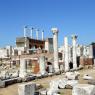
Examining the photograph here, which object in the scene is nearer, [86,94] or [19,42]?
[86,94]

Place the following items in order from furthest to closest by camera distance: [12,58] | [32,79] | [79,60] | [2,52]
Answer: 1. [2,52]
2. [12,58]
3. [79,60]
4. [32,79]

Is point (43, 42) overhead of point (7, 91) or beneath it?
overhead

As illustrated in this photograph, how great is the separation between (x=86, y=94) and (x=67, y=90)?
4751mm

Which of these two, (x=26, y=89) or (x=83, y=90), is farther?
(x=26, y=89)

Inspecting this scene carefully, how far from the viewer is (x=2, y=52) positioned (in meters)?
52.7

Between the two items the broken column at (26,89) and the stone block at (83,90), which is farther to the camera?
the broken column at (26,89)

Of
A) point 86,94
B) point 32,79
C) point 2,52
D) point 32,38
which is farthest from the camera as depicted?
point 32,38

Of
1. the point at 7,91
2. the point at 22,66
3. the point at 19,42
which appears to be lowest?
the point at 7,91

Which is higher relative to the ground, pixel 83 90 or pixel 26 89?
pixel 83 90

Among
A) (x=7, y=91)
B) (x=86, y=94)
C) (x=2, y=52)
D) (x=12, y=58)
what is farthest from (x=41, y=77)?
(x=2, y=52)

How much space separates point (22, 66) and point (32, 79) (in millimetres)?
2542

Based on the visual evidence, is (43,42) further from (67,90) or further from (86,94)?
(86,94)

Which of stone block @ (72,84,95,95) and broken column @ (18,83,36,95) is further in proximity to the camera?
broken column @ (18,83,36,95)

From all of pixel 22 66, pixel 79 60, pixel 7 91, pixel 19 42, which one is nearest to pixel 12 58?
pixel 19 42
